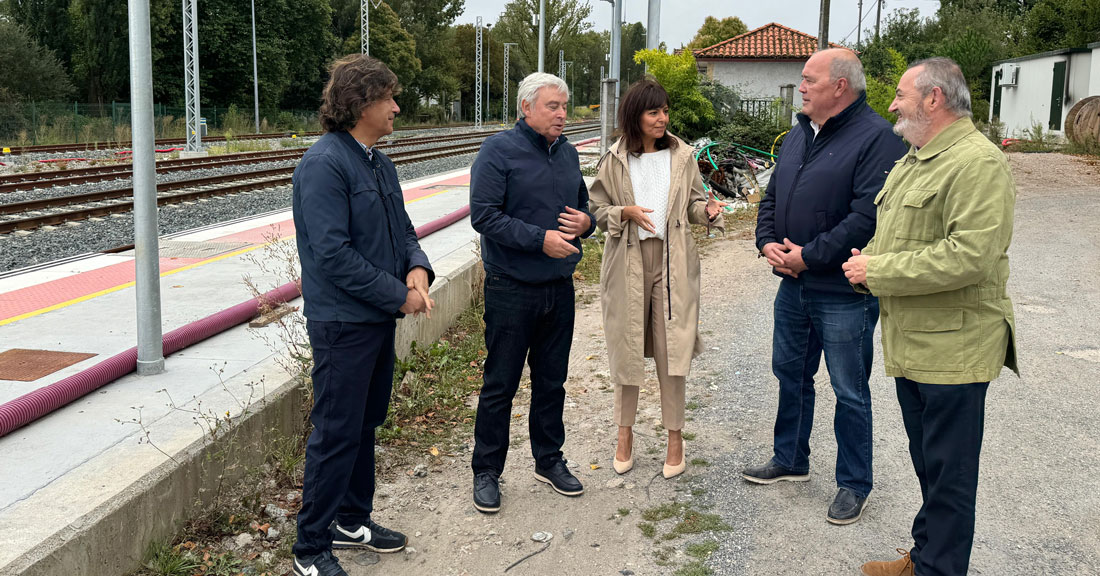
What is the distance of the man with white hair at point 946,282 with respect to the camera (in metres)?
3.00

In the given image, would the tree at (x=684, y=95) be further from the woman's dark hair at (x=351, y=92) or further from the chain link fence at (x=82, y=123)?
the chain link fence at (x=82, y=123)

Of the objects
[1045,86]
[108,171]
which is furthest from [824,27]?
[108,171]

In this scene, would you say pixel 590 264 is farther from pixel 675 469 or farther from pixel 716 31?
pixel 716 31

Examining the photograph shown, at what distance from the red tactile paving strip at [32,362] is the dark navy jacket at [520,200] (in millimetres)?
2716

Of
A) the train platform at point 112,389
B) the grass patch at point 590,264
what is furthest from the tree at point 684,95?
the train platform at point 112,389

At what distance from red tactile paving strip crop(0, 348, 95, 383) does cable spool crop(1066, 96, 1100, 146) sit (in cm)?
2286

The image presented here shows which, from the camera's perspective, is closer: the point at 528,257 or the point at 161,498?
the point at 161,498

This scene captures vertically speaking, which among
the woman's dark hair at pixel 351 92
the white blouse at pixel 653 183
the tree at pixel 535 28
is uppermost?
the tree at pixel 535 28

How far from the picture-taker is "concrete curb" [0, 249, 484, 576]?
9.53 feet

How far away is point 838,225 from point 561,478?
5.93ft

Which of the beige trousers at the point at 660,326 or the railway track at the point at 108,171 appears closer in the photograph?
the beige trousers at the point at 660,326

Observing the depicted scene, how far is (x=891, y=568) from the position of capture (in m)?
3.50

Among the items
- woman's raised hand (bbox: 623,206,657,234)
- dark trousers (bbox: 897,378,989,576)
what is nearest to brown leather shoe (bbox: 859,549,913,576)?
dark trousers (bbox: 897,378,989,576)

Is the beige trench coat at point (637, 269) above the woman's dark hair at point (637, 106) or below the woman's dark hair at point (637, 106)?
below
